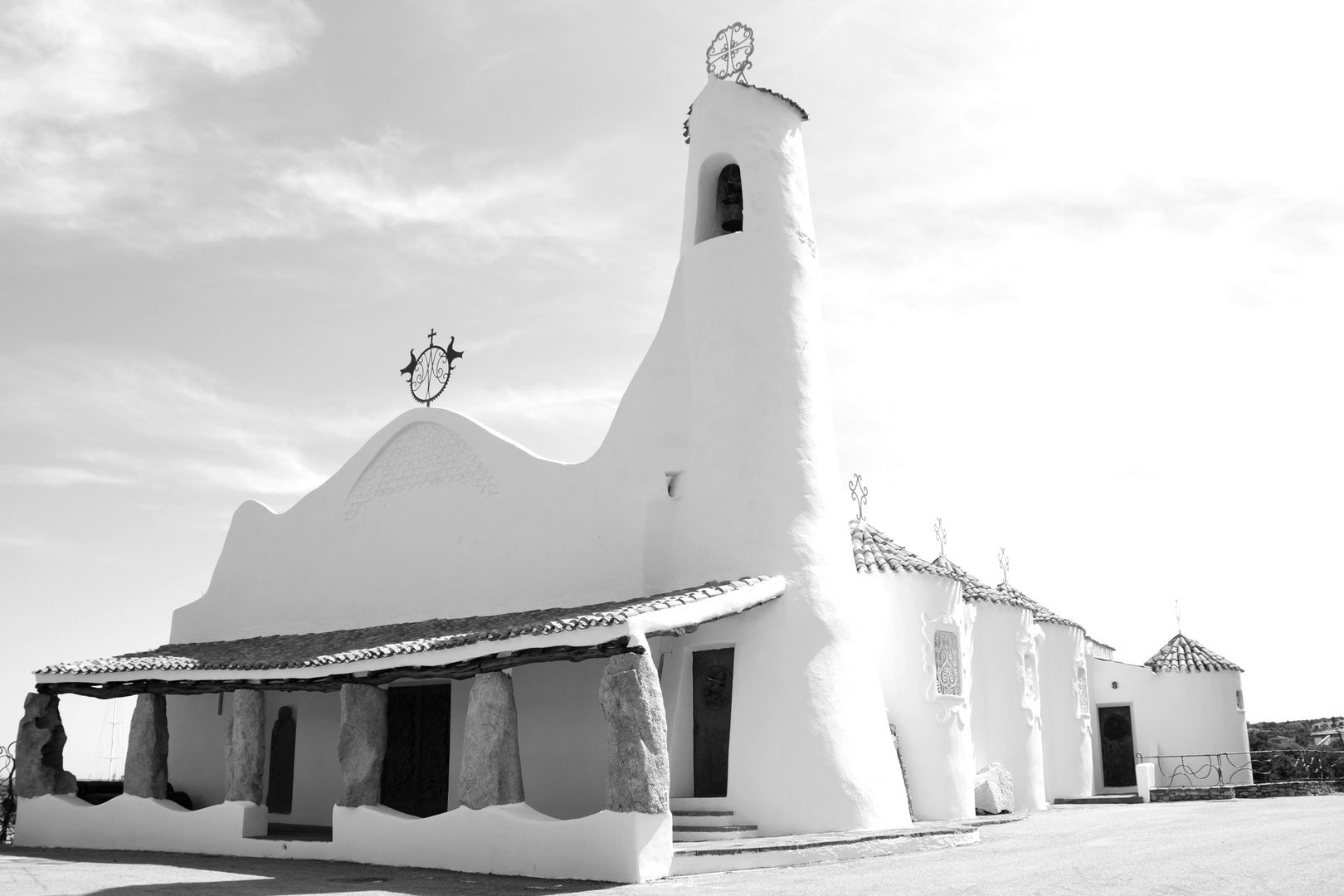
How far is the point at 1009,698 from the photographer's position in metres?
21.8

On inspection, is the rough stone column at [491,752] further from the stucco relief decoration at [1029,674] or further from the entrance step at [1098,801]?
the entrance step at [1098,801]

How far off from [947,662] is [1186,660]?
46.2 feet

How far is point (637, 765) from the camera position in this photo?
11.3m

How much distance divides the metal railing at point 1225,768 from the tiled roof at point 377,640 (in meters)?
19.2

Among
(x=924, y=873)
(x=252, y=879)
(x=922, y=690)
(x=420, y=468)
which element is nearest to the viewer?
(x=924, y=873)

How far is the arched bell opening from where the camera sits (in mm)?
17047

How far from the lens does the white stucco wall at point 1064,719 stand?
2500 centimetres

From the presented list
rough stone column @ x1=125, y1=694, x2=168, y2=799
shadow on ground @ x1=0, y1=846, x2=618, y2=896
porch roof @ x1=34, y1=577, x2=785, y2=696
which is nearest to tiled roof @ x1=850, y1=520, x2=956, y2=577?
porch roof @ x1=34, y1=577, x2=785, y2=696

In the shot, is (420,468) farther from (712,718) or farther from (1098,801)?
(1098,801)

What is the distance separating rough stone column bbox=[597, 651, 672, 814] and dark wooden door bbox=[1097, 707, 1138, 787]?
21.1m

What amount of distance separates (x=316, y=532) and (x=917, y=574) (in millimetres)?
10276

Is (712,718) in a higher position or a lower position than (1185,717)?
higher

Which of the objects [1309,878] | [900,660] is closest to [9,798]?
[900,660]

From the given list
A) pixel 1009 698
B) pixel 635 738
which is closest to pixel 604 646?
pixel 635 738
